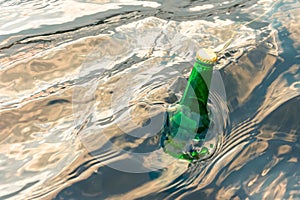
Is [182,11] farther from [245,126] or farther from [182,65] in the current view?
[245,126]

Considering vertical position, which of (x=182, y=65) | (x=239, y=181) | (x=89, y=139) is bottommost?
(x=239, y=181)

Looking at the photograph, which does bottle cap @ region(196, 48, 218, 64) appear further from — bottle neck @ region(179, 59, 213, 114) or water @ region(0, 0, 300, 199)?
water @ region(0, 0, 300, 199)

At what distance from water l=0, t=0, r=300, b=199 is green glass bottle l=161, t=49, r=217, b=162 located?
0.13 feet

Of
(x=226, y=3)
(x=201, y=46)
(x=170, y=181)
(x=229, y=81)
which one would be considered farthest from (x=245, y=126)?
(x=226, y=3)

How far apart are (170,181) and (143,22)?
3.62ft

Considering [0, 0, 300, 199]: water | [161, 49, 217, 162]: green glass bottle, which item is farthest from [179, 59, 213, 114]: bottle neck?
[0, 0, 300, 199]: water

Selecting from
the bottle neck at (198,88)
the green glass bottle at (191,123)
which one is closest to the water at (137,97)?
the green glass bottle at (191,123)

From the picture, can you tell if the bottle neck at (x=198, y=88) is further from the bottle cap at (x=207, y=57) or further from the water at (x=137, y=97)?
the water at (x=137, y=97)

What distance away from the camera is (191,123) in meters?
1.38

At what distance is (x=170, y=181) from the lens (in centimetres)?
135

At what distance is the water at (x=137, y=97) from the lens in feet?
4.45

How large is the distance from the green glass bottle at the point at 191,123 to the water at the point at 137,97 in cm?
4

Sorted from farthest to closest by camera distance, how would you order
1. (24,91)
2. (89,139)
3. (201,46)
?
(201,46)
(24,91)
(89,139)

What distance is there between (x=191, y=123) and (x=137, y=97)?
1.19 feet
